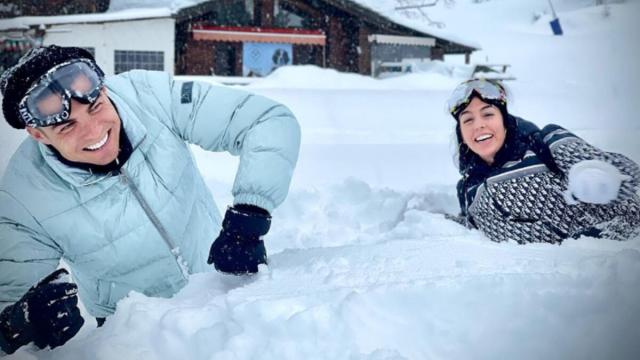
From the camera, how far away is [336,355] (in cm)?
93

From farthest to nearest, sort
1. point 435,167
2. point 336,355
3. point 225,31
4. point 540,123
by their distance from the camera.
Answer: point 225,31 < point 540,123 < point 435,167 < point 336,355

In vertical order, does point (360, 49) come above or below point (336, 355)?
above

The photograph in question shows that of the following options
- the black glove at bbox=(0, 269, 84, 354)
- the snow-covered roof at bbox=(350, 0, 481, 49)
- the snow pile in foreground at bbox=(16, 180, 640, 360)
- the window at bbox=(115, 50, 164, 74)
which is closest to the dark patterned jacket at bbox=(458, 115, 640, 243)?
the snow pile in foreground at bbox=(16, 180, 640, 360)

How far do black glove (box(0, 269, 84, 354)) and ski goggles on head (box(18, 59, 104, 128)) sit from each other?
0.36 meters

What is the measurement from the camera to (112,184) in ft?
4.64

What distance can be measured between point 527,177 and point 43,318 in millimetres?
1765

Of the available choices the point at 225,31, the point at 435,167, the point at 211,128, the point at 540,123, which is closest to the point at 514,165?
the point at 211,128

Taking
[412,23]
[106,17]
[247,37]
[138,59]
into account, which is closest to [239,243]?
[106,17]

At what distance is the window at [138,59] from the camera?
11.1m

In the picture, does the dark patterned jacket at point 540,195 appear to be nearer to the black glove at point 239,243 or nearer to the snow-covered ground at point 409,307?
the snow-covered ground at point 409,307

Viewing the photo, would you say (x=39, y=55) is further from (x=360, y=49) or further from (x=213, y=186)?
(x=360, y=49)

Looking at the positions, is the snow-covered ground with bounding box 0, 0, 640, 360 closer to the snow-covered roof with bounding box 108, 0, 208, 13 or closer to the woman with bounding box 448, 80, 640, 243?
the woman with bounding box 448, 80, 640, 243

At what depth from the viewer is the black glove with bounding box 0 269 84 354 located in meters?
1.04

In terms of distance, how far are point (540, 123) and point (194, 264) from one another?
486cm
